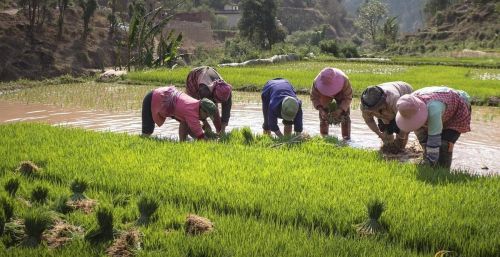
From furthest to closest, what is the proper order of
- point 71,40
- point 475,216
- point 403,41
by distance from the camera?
point 403,41
point 71,40
point 475,216

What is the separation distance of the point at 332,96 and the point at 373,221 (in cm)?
325

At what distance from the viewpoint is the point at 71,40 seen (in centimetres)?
2611

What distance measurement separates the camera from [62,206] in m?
3.48

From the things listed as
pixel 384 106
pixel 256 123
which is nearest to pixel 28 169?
pixel 384 106

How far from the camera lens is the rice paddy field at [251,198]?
2.95 meters

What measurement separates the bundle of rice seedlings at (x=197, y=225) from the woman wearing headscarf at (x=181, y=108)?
2.24 metres

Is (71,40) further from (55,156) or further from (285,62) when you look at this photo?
(55,156)

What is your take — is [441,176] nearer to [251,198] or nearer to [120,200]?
[251,198]

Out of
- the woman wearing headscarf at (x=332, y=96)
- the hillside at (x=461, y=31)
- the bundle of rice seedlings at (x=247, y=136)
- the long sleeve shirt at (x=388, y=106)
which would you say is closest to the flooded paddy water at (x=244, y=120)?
the woman wearing headscarf at (x=332, y=96)

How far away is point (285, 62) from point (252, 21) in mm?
10808

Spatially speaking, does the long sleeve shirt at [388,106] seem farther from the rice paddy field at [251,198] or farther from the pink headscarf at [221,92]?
the pink headscarf at [221,92]

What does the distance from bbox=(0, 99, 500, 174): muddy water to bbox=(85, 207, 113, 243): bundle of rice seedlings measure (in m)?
3.89

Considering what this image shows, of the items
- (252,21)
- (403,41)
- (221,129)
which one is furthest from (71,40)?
(403,41)

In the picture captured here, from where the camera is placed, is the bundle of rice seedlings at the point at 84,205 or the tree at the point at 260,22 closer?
the bundle of rice seedlings at the point at 84,205
